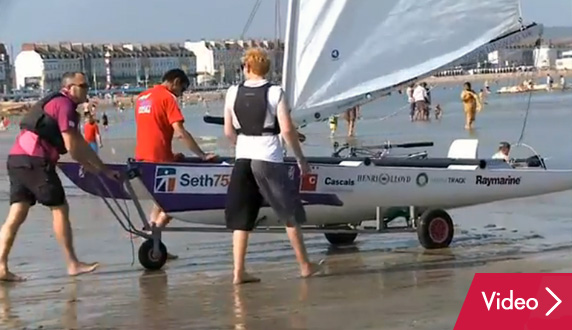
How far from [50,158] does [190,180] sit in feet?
3.35

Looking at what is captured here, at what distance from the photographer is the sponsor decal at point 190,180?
8.64m

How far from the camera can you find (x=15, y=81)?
158 m

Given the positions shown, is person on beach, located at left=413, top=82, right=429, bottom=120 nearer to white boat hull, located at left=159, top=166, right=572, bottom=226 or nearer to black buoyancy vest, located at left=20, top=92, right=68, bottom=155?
white boat hull, located at left=159, top=166, right=572, bottom=226

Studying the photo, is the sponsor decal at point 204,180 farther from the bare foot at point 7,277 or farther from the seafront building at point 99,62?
the seafront building at point 99,62

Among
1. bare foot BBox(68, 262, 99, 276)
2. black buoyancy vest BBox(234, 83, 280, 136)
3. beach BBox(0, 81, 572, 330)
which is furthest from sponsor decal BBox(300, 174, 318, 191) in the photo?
bare foot BBox(68, 262, 99, 276)

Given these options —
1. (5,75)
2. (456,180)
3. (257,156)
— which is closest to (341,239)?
(456,180)

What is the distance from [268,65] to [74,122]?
4.67ft

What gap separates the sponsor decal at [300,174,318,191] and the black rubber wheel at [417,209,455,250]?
92 centimetres

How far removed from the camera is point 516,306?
5.66 m

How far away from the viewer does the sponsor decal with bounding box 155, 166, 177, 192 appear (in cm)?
862

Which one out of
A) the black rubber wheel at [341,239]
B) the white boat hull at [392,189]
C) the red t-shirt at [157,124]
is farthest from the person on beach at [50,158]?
the black rubber wheel at [341,239]

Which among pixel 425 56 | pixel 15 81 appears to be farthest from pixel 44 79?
pixel 425 56

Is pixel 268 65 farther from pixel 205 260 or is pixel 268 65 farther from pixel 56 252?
pixel 56 252

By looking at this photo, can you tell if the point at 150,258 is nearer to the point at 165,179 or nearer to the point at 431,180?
the point at 165,179
